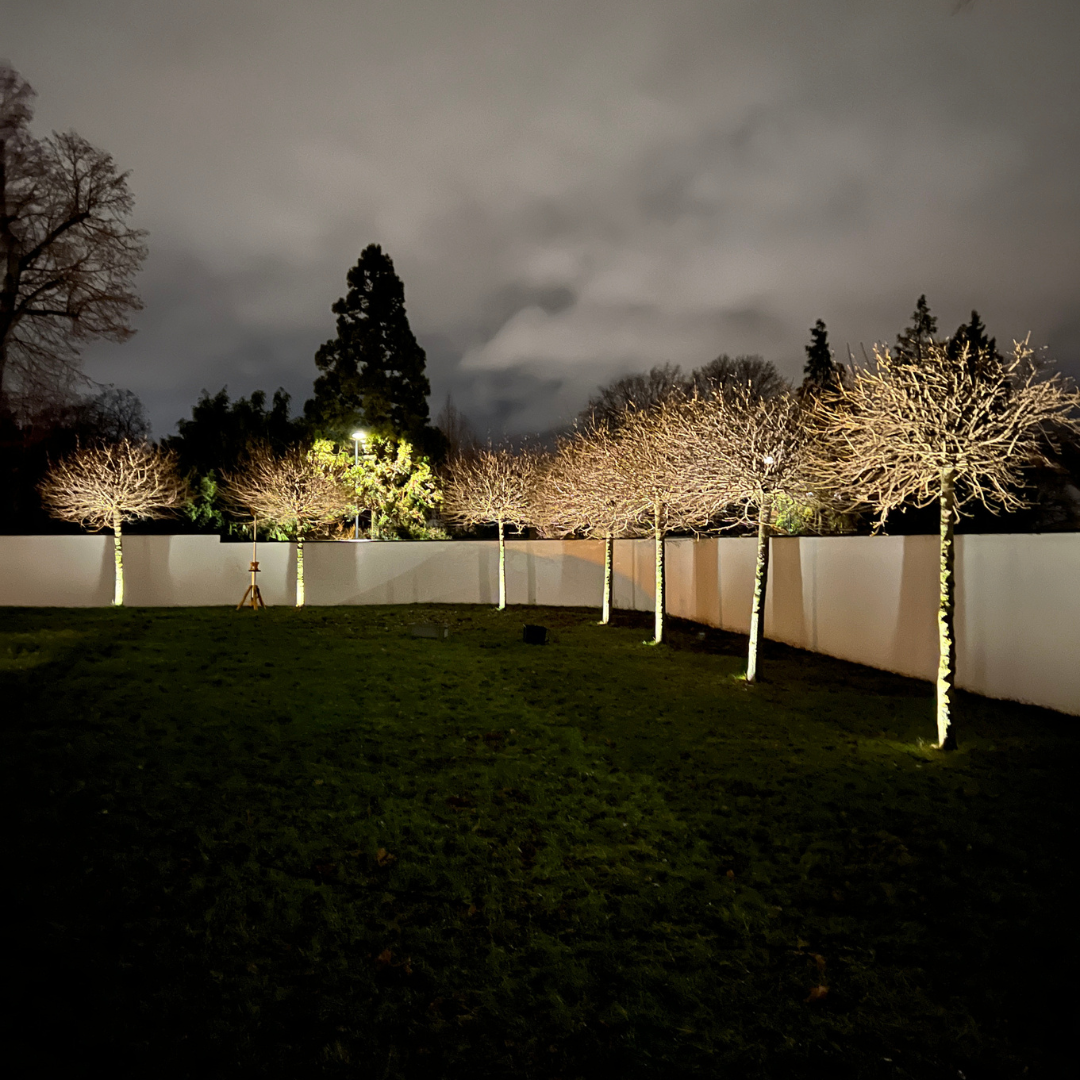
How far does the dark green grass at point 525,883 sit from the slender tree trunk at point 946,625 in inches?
9.8

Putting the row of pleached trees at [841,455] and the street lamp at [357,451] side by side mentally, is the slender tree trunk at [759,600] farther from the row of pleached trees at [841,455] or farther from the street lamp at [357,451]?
the street lamp at [357,451]

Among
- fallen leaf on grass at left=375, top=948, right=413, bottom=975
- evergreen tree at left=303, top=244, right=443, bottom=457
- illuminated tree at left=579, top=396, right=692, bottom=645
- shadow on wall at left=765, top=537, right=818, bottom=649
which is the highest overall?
evergreen tree at left=303, top=244, right=443, bottom=457

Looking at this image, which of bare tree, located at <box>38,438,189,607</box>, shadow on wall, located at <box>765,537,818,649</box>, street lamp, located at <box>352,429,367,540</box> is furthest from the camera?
street lamp, located at <box>352,429,367,540</box>

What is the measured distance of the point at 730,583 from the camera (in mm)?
16594

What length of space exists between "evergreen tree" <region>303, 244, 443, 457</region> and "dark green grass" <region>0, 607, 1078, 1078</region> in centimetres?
1814

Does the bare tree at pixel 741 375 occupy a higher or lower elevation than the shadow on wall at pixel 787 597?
higher

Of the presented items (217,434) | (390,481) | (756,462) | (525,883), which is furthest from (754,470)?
(217,434)

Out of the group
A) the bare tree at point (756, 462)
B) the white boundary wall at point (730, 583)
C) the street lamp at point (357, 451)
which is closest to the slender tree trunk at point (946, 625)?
the white boundary wall at point (730, 583)

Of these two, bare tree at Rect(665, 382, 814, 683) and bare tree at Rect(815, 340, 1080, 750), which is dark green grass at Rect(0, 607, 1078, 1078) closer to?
bare tree at Rect(815, 340, 1080, 750)

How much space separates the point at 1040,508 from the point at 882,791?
1014cm

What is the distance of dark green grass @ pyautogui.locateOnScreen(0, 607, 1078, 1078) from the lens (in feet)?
10.6

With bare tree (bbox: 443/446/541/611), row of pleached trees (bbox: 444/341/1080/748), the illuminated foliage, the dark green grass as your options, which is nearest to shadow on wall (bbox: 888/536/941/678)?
row of pleached trees (bbox: 444/341/1080/748)

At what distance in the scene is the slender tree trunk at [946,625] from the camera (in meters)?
7.32

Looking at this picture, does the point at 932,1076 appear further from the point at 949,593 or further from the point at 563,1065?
the point at 949,593
